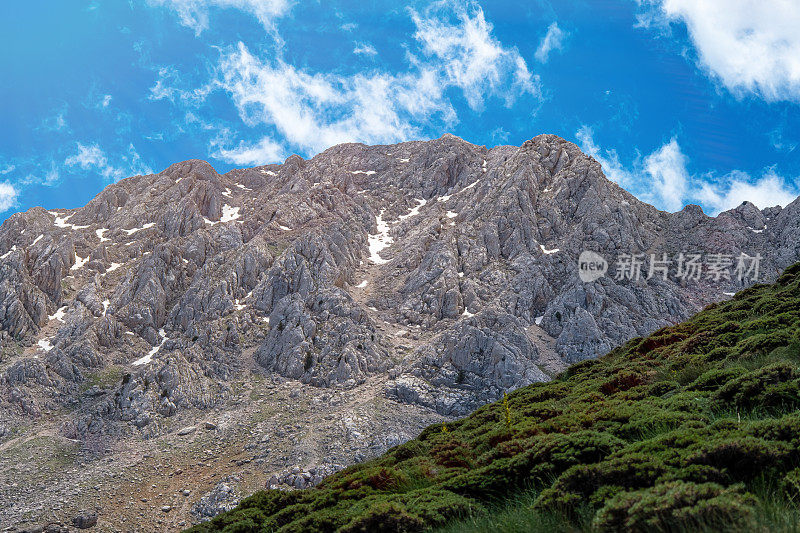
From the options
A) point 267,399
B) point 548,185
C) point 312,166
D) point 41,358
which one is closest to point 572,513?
point 267,399

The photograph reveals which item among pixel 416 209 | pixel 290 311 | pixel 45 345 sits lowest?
pixel 290 311

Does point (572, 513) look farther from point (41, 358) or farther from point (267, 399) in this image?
point (41, 358)

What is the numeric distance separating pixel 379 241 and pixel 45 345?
87.4 metres

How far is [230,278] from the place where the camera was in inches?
4434

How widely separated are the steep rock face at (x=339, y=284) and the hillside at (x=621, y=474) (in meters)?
64.2

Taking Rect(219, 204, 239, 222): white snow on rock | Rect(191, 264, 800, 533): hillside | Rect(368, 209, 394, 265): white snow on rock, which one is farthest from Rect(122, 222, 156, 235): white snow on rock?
Rect(191, 264, 800, 533): hillside

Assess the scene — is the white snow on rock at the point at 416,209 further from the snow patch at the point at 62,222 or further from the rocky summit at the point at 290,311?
the snow patch at the point at 62,222

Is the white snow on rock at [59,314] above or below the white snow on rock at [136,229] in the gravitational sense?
below

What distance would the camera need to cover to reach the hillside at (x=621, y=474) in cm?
608

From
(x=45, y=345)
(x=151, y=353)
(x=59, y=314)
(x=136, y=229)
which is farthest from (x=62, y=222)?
(x=151, y=353)

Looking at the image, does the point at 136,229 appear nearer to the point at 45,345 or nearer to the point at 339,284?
the point at 45,345

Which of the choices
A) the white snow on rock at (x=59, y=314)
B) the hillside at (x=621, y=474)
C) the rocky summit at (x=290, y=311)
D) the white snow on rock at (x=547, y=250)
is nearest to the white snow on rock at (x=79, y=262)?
the rocky summit at (x=290, y=311)

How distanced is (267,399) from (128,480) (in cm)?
2486

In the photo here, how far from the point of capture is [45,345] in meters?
97.6
